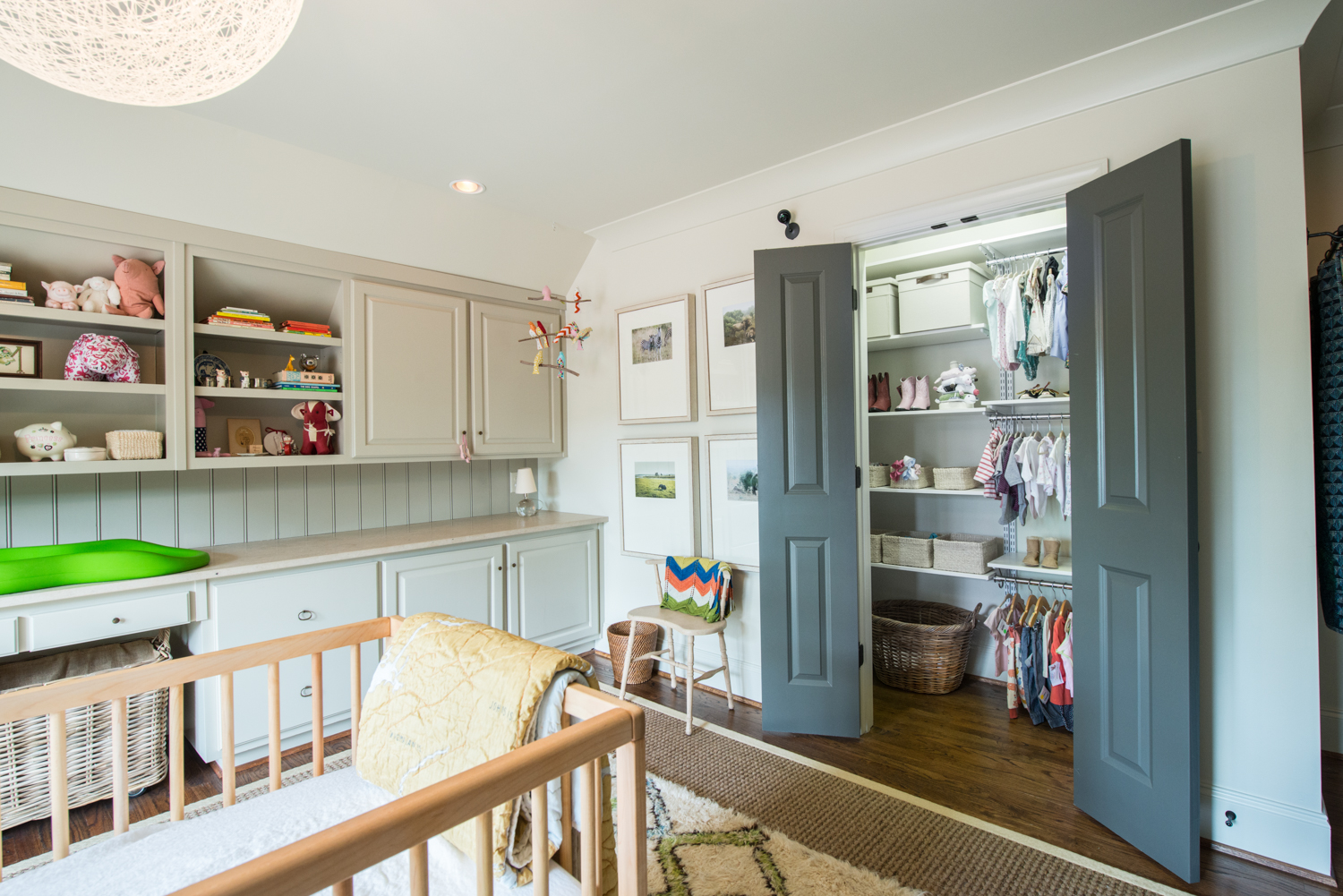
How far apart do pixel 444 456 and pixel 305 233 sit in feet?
3.88

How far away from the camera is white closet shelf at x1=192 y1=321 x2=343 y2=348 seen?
258 cm

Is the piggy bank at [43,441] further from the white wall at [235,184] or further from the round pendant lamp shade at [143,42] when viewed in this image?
the round pendant lamp shade at [143,42]

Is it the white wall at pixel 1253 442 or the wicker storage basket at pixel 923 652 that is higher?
the white wall at pixel 1253 442

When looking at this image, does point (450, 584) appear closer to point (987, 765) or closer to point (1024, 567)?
point (987, 765)

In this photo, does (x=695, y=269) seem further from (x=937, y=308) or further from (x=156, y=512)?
(x=156, y=512)

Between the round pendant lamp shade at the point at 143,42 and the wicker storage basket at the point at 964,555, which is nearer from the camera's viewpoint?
the round pendant lamp shade at the point at 143,42

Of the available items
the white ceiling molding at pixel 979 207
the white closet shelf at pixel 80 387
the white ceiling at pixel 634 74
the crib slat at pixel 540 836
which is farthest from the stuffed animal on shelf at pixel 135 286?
the white ceiling molding at pixel 979 207

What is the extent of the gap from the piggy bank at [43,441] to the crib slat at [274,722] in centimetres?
153

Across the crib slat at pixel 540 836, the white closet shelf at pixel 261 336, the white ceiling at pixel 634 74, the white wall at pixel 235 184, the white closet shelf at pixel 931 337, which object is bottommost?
the crib slat at pixel 540 836

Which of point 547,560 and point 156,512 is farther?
point 547,560

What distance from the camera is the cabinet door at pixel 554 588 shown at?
10.9ft

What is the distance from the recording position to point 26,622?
2.01 m

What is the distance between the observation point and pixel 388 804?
812 millimetres

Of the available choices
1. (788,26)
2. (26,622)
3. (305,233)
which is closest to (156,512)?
(26,622)
